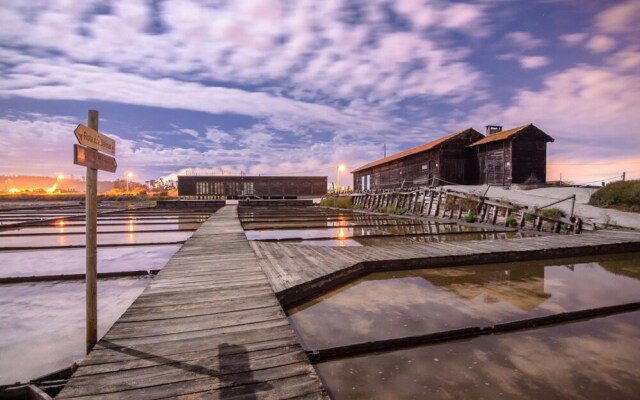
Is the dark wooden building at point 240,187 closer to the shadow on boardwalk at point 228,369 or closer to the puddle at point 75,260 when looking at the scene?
the puddle at point 75,260

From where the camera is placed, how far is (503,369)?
3.43 meters

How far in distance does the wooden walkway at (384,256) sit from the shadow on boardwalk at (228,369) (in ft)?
7.09

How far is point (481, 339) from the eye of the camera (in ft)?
13.5

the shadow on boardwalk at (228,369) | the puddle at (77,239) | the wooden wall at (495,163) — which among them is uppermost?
the wooden wall at (495,163)

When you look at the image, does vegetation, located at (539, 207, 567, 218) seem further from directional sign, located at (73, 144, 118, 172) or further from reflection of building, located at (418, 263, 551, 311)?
directional sign, located at (73, 144, 118, 172)

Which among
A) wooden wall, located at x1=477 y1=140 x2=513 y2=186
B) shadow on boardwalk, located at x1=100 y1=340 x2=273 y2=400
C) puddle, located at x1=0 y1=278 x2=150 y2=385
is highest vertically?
wooden wall, located at x1=477 y1=140 x2=513 y2=186

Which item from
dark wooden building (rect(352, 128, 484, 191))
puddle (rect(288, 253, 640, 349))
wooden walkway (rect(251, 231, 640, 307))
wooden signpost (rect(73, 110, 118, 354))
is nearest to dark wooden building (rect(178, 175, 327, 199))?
dark wooden building (rect(352, 128, 484, 191))

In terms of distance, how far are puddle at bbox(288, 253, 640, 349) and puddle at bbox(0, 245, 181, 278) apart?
4.89 metres

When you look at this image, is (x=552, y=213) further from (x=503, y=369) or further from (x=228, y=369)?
(x=228, y=369)

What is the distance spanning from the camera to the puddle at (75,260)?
7520mm

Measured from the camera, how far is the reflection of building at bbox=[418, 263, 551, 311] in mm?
5766


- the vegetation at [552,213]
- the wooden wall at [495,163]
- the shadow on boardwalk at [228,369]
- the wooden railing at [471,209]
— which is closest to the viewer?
the shadow on boardwalk at [228,369]

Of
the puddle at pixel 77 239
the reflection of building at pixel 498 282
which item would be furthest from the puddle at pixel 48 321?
the reflection of building at pixel 498 282

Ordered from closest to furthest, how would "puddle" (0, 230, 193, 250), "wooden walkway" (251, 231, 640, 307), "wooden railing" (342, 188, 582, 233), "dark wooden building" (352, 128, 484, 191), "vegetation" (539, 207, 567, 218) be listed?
1. "wooden walkway" (251, 231, 640, 307)
2. "puddle" (0, 230, 193, 250)
3. "wooden railing" (342, 188, 582, 233)
4. "vegetation" (539, 207, 567, 218)
5. "dark wooden building" (352, 128, 484, 191)
